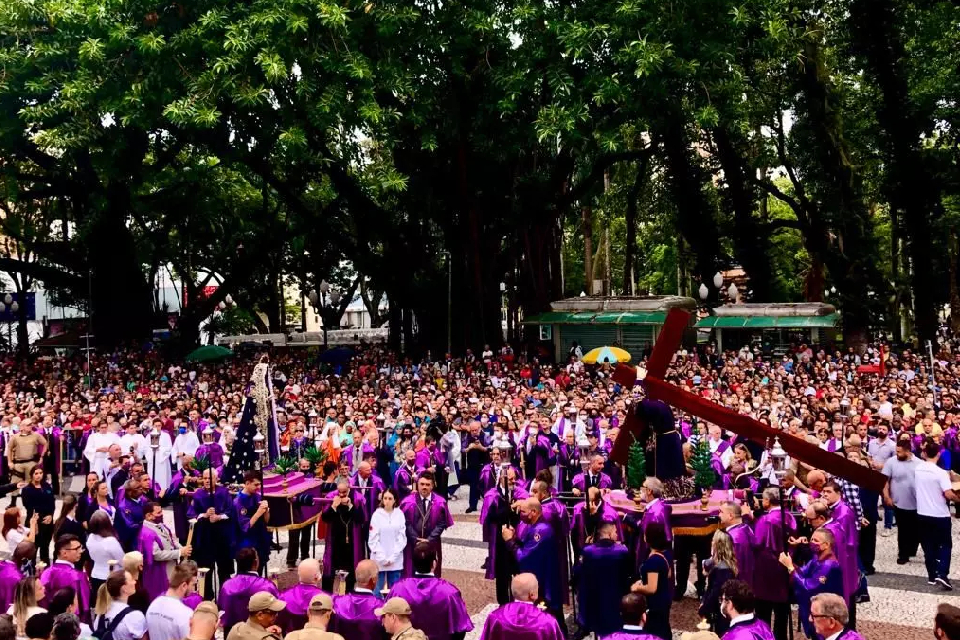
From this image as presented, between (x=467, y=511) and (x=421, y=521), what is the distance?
6.13 meters

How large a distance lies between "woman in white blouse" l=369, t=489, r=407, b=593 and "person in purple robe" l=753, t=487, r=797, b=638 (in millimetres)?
3721

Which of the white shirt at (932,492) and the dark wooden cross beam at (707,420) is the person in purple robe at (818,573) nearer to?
the dark wooden cross beam at (707,420)

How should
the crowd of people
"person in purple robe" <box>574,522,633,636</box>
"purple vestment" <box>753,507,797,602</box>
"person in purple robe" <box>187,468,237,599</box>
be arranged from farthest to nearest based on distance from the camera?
1. "person in purple robe" <box>187,468,237,599</box>
2. "purple vestment" <box>753,507,797,602</box>
3. "person in purple robe" <box>574,522,633,636</box>
4. the crowd of people

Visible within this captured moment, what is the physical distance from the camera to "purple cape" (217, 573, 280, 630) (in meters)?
8.19

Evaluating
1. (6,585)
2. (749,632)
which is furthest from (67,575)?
(749,632)

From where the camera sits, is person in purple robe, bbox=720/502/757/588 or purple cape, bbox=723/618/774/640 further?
person in purple robe, bbox=720/502/757/588

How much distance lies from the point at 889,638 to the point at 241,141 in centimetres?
2222

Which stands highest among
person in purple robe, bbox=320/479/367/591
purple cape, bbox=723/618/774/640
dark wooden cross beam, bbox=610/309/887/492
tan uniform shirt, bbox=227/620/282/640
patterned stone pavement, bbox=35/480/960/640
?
dark wooden cross beam, bbox=610/309/887/492

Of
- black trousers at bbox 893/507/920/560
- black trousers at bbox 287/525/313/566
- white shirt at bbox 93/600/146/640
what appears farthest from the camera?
black trousers at bbox 287/525/313/566

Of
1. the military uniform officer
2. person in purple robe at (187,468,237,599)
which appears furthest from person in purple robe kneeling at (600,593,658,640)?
person in purple robe at (187,468,237,599)

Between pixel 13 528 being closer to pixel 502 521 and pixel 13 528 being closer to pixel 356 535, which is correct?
pixel 356 535

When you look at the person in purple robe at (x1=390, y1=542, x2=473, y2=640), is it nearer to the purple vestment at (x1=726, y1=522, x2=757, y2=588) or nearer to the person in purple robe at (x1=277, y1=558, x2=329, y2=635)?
the person in purple robe at (x1=277, y1=558, x2=329, y2=635)

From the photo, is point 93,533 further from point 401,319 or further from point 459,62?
point 401,319

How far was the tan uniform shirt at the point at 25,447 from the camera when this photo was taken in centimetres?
1756
